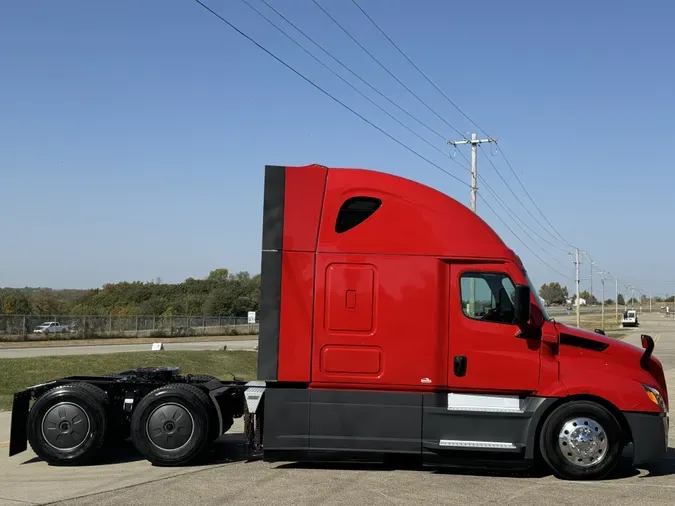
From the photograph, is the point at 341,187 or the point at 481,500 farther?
the point at 341,187

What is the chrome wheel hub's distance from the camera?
7602 mm

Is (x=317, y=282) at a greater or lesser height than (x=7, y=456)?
greater

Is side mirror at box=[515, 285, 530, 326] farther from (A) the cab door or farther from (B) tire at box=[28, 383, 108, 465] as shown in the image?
(B) tire at box=[28, 383, 108, 465]

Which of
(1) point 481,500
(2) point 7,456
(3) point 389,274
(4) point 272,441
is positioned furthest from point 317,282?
(2) point 7,456

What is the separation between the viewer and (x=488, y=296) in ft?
25.8

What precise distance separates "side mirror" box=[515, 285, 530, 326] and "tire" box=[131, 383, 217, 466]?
12.4 ft

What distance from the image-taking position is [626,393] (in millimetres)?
7613

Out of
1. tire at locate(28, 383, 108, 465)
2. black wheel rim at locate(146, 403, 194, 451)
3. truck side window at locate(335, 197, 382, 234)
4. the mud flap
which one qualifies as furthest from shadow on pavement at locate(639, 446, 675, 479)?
the mud flap

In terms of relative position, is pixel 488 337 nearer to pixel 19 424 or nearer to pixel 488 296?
pixel 488 296

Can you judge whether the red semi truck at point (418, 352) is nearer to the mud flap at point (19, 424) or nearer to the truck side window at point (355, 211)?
the truck side window at point (355, 211)

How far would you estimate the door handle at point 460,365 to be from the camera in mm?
7727

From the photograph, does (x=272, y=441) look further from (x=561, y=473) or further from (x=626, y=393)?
(x=626, y=393)

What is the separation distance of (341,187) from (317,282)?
115 centimetres

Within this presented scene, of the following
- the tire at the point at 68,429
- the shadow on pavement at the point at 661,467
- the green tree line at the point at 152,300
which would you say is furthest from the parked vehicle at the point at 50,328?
the shadow on pavement at the point at 661,467
